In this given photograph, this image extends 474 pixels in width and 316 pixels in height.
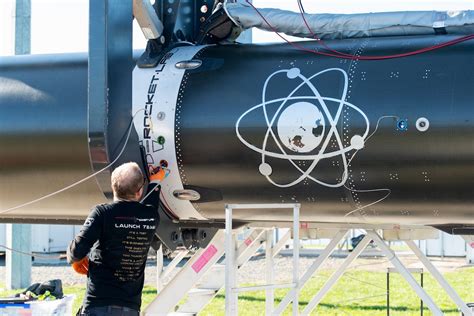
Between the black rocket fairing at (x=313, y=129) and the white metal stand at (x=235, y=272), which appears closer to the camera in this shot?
the black rocket fairing at (x=313, y=129)

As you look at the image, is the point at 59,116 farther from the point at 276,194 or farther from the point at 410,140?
the point at 410,140

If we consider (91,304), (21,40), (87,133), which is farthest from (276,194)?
(21,40)

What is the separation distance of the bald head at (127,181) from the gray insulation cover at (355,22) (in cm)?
210

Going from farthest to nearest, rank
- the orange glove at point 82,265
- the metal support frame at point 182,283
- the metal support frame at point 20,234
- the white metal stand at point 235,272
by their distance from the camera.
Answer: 1. the metal support frame at point 20,234
2. the metal support frame at point 182,283
3. the white metal stand at point 235,272
4. the orange glove at point 82,265

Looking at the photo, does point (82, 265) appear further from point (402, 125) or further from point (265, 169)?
point (402, 125)

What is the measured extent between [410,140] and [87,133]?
7.17 ft

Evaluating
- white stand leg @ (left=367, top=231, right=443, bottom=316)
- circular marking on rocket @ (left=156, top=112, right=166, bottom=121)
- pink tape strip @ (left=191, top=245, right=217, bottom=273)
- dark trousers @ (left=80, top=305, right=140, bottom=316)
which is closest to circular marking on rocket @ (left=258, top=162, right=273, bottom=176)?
circular marking on rocket @ (left=156, top=112, right=166, bottom=121)

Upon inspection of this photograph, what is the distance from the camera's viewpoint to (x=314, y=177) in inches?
208

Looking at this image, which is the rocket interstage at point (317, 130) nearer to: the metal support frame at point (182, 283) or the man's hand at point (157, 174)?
the man's hand at point (157, 174)

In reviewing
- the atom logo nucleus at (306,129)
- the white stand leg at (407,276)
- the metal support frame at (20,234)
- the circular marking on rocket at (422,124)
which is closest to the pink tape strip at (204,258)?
the atom logo nucleus at (306,129)

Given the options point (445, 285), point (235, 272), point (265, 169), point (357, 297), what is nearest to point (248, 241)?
point (235, 272)

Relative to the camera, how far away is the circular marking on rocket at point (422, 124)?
16.2 ft

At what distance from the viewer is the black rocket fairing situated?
4.98m

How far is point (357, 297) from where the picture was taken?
14.0 meters
